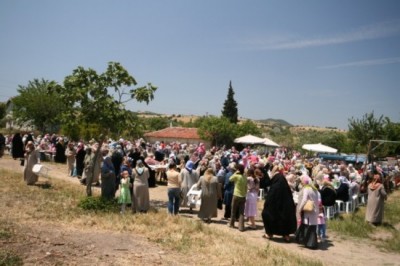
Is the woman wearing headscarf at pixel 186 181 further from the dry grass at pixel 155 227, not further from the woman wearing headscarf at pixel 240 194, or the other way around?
the woman wearing headscarf at pixel 240 194

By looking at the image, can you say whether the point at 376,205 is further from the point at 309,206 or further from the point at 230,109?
the point at 230,109

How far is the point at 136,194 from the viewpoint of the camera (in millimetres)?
11047

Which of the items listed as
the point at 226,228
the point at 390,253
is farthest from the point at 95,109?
the point at 390,253

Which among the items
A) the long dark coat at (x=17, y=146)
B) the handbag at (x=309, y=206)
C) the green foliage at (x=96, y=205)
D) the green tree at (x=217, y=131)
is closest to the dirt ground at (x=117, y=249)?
the handbag at (x=309, y=206)

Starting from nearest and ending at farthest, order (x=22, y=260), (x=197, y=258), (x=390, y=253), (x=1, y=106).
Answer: (x=22, y=260), (x=197, y=258), (x=390, y=253), (x=1, y=106)

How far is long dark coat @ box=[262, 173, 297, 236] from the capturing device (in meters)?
9.84

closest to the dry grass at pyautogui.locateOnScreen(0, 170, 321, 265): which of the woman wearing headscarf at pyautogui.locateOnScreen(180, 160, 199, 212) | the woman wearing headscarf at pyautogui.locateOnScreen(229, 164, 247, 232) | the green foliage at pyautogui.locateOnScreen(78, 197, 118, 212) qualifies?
the green foliage at pyautogui.locateOnScreen(78, 197, 118, 212)

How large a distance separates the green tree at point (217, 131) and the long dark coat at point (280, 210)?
3628 centimetres

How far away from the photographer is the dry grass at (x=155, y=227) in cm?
788

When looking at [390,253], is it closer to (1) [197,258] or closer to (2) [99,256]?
(1) [197,258]

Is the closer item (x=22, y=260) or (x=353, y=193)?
(x=22, y=260)

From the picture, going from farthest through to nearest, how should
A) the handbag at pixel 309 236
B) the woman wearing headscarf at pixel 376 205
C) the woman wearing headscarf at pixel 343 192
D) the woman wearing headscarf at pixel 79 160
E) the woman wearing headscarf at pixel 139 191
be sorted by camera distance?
the woman wearing headscarf at pixel 79 160 → the woman wearing headscarf at pixel 343 192 → the woman wearing headscarf at pixel 376 205 → the woman wearing headscarf at pixel 139 191 → the handbag at pixel 309 236

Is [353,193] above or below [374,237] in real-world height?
above

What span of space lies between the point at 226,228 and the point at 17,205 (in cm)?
595
